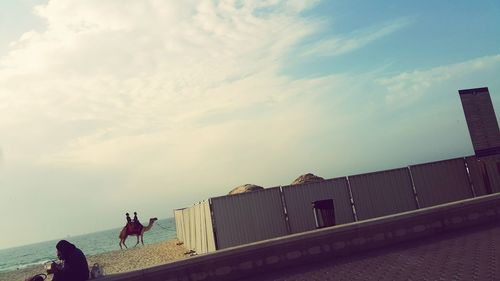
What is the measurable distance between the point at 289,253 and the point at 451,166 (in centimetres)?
1350

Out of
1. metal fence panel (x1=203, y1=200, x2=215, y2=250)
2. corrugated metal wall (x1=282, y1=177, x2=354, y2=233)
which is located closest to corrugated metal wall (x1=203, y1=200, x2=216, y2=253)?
metal fence panel (x1=203, y1=200, x2=215, y2=250)

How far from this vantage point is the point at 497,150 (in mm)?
18797

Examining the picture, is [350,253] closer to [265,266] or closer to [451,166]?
[265,266]

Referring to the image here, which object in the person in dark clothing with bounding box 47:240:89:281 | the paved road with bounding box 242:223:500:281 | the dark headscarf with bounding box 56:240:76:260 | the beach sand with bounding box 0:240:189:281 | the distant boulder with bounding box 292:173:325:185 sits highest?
the distant boulder with bounding box 292:173:325:185

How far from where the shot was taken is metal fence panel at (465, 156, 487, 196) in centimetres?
1933

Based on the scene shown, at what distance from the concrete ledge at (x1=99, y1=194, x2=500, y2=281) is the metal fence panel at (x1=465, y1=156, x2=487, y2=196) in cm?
871

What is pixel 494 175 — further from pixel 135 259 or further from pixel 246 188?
pixel 135 259

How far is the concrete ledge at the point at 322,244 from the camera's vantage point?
8406 mm

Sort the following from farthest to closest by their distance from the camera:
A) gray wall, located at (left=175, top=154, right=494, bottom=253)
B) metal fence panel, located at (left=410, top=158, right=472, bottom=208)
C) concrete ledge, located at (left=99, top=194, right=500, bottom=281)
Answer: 1. metal fence panel, located at (left=410, top=158, right=472, bottom=208)
2. gray wall, located at (left=175, top=154, right=494, bottom=253)
3. concrete ledge, located at (left=99, top=194, right=500, bottom=281)

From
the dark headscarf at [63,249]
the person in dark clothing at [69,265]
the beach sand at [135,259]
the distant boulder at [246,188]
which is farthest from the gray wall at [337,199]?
the dark headscarf at [63,249]

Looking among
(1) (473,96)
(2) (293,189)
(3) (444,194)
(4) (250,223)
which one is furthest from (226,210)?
(1) (473,96)

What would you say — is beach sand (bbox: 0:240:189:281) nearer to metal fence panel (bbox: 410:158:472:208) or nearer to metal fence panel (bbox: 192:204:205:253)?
metal fence panel (bbox: 192:204:205:253)

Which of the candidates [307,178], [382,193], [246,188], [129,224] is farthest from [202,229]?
[307,178]

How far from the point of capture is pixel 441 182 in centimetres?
1906
